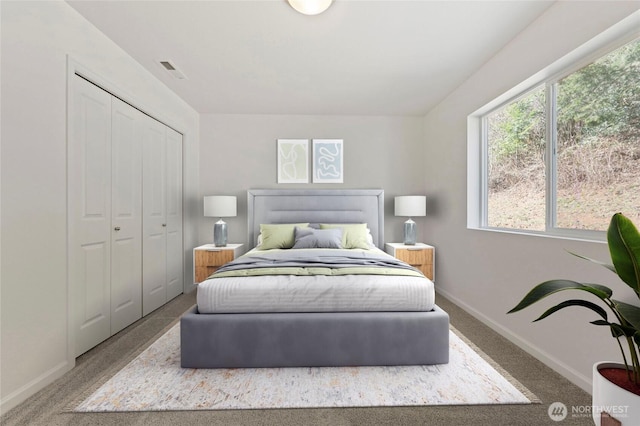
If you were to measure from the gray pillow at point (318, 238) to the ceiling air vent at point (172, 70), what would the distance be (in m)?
2.08

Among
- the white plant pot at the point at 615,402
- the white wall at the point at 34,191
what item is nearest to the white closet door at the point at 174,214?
the white wall at the point at 34,191

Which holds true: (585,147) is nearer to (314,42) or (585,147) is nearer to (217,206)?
(314,42)

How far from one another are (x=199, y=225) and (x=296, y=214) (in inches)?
55.2

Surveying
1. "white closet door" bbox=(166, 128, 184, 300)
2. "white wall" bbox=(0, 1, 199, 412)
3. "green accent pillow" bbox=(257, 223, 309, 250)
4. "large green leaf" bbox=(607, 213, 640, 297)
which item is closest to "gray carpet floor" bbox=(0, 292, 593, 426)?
"white wall" bbox=(0, 1, 199, 412)

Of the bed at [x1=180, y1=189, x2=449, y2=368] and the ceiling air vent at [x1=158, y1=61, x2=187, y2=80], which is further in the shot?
the ceiling air vent at [x1=158, y1=61, x2=187, y2=80]

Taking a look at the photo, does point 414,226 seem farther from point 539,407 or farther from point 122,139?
point 122,139

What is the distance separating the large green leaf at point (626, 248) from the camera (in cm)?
108

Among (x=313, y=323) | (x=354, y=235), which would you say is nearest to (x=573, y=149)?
(x=313, y=323)

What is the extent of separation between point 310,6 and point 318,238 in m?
2.25

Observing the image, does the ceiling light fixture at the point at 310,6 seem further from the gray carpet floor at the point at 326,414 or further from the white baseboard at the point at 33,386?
the white baseboard at the point at 33,386

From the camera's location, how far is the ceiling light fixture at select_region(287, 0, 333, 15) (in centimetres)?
201

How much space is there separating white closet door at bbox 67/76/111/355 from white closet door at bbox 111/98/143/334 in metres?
0.07

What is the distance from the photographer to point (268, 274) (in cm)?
228

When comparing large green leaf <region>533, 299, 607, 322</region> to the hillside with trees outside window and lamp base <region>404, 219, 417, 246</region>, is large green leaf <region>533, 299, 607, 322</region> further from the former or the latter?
lamp base <region>404, 219, 417, 246</region>
